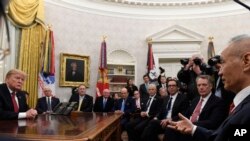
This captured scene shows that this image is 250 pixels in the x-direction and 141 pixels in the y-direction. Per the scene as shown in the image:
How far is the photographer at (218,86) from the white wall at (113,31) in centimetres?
655

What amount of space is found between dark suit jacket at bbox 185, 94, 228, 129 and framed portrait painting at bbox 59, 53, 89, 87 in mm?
6760

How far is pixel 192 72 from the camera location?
483 centimetres

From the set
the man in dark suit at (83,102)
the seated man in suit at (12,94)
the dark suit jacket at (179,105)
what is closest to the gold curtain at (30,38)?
the man in dark suit at (83,102)

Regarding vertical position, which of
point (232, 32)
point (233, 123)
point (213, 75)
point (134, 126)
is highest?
point (232, 32)

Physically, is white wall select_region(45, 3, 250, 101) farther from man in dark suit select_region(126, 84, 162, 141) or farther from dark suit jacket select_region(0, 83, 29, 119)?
dark suit jacket select_region(0, 83, 29, 119)

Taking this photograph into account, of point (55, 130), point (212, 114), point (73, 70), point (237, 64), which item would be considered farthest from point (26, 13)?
point (237, 64)

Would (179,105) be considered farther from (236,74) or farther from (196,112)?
(236,74)

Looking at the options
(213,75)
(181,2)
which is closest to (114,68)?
(181,2)

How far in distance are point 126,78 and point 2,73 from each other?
4.56m

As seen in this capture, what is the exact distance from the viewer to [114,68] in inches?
437

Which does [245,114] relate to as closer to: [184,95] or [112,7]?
[184,95]

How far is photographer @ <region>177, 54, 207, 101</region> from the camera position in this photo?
15.1 feet

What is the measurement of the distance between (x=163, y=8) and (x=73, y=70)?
4433 mm

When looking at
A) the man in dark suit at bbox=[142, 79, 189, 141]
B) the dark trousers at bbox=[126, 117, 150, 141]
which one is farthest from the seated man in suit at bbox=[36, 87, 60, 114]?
the man in dark suit at bbox=[142, 79, 189, 141]
